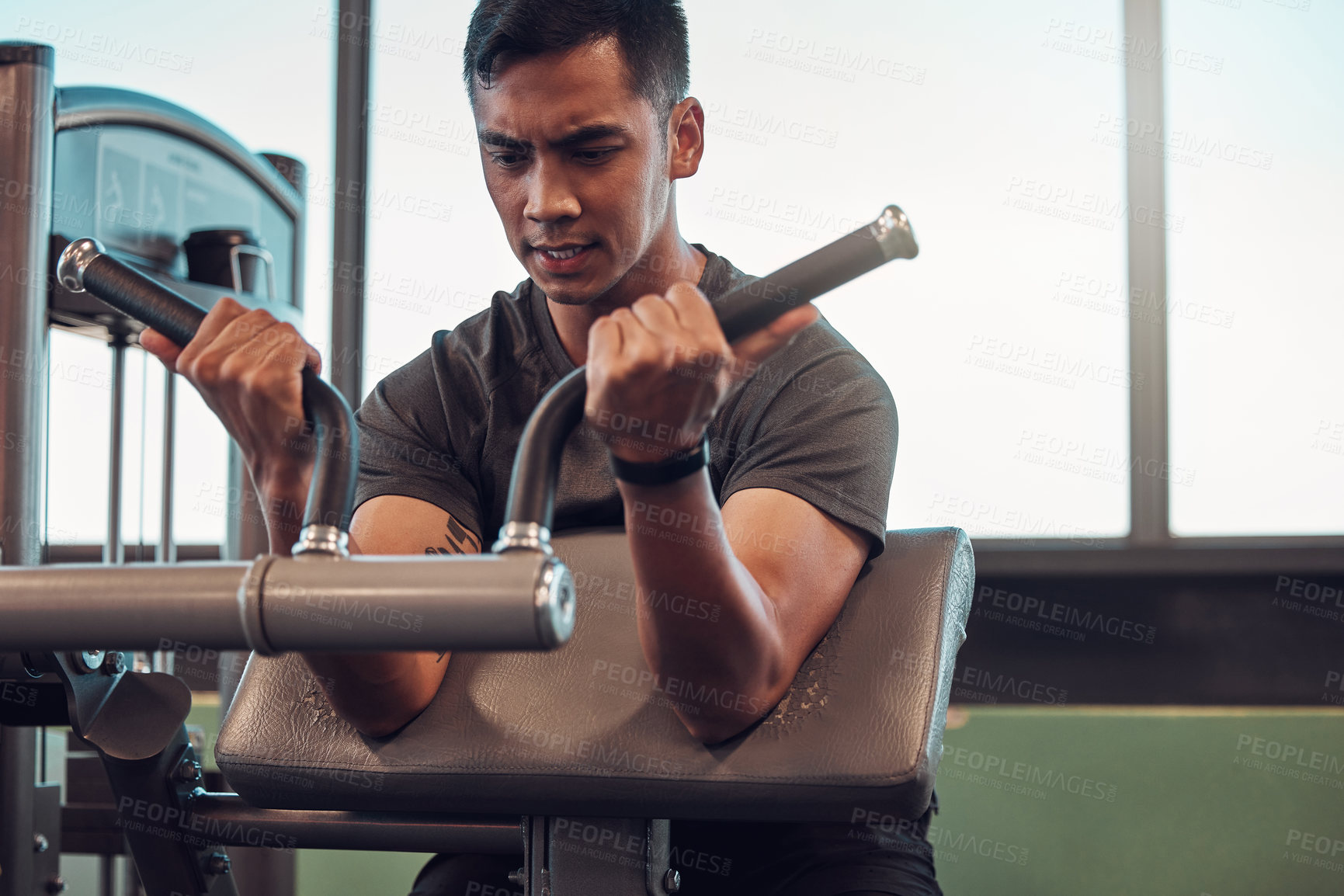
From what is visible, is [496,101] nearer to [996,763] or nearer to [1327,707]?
[996,763]

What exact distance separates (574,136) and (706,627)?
48cm

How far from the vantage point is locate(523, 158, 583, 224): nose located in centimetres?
98

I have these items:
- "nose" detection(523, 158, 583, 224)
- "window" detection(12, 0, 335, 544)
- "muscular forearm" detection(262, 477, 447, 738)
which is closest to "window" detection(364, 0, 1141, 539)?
"window" detection(12, 0, 335, 544)

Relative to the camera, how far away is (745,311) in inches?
24.2

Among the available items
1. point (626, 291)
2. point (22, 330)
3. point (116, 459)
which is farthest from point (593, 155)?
point (116, 459)

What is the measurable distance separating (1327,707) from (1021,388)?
2.58 feet

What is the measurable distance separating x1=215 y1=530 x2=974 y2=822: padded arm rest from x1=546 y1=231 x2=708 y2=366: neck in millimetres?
285

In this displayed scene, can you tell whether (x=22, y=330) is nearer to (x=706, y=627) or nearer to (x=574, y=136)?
(x=574, y=136)

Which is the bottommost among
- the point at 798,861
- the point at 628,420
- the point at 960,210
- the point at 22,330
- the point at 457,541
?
the point at 798,861

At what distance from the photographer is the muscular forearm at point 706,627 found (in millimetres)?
729

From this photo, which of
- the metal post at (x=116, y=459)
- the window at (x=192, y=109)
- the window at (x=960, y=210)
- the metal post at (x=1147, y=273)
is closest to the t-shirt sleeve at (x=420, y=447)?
the metal post at (x=116, y=459)

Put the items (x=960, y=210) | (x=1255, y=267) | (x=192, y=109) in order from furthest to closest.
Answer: (x=192, y=109) → (x=960, y=210) → (x=1255, y=267)

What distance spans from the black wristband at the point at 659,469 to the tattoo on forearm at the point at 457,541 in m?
0.41

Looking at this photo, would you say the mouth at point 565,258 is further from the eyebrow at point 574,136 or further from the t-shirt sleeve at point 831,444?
the t-shirt sleeve at point 831,444
